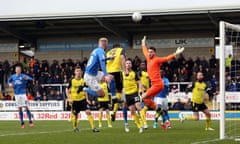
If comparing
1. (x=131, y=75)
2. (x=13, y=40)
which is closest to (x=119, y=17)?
(x=13, y=40)

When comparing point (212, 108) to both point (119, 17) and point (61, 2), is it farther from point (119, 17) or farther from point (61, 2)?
point (61, 2)

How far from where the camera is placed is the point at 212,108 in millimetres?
29078

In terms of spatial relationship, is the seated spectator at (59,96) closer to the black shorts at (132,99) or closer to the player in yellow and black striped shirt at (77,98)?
the player in yellow and black striped shirt at (77,98)

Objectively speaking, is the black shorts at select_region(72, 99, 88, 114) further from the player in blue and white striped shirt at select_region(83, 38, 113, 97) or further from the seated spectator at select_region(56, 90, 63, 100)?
the seated spectator at select_region(56, 90, 63, 100)

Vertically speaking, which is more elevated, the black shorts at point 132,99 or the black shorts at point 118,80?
the black shorts at point 118,80

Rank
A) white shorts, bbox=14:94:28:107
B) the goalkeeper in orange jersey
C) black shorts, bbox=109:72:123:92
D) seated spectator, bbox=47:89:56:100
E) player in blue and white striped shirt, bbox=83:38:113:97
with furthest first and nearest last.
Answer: seated spectator, bbox=47:89:56:100 → white shorts, bbox=14:94:28:107 → the goalkeeper in orange jersey → black shorts, bbox=109:72:123:92 → player in blue and white striped shirt, bbox=83:38:113:97

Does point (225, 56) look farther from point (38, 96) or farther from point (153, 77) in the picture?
point (38, 96)

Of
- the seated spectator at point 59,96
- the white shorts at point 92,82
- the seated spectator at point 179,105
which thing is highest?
the white shorts at point 92,82

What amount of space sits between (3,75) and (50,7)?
19.0 feet

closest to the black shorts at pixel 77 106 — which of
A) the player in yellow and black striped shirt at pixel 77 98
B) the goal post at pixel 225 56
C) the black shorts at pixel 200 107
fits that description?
the player in yellow and black striped shirt at pixel 77 98

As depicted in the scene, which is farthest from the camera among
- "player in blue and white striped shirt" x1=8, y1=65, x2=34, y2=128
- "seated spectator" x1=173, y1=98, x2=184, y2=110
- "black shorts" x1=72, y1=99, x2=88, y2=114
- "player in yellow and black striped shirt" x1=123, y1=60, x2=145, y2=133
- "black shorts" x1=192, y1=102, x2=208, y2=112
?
"seated spectator" x1=173, y1=98, x2=184, y2=110

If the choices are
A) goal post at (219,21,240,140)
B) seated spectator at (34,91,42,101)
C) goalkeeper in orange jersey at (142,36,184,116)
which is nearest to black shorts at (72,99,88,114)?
A: goalkeeper in orange jersey at (142,36,184,116)

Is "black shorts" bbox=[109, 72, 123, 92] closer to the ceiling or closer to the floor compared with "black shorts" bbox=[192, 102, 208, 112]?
closer to the ceiling

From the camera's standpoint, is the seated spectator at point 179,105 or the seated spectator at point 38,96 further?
the seated spectator at point 38,96
